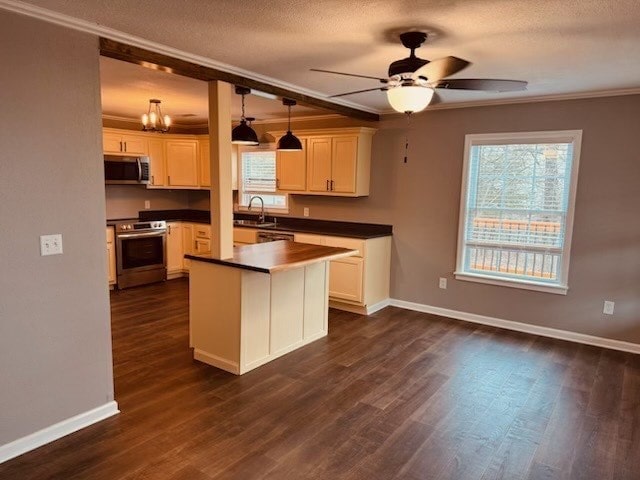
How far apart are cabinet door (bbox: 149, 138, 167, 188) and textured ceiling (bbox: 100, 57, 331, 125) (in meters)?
0.43

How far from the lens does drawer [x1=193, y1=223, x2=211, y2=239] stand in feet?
22.2

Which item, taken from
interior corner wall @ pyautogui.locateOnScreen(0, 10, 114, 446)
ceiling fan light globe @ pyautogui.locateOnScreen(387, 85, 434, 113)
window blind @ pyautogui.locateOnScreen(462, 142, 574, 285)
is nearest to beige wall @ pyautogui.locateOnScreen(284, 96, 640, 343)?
window blind @ pyautogui.locateOnScreen(462, 142, 574, 285)

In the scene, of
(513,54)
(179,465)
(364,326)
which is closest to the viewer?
(179,465)

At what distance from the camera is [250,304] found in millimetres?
3570

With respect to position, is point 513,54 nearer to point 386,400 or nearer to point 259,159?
point 386,400

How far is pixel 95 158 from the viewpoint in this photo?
268 centimetres

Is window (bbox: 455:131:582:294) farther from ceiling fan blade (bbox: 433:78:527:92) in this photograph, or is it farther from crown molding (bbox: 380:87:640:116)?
ceiling fan blade (bbox: 433:78:527:92)

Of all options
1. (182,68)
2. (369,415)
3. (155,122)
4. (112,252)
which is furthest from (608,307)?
(112,252)

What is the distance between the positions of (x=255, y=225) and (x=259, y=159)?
4.24 feet

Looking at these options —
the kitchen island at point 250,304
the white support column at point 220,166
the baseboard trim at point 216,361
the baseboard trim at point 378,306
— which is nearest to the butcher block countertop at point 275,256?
the kitchen island at point 250,304

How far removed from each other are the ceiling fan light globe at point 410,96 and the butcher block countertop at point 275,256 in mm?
1470

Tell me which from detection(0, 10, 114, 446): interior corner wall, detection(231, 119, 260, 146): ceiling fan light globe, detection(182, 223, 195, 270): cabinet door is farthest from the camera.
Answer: detection(182, 223, 195, 270): cabinet door

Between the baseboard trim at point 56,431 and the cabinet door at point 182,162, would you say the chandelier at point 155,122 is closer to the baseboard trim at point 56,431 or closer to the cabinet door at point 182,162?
the cabinet door at point 182,162

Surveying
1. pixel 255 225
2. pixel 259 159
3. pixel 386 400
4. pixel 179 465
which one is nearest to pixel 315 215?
pixel 255 225
